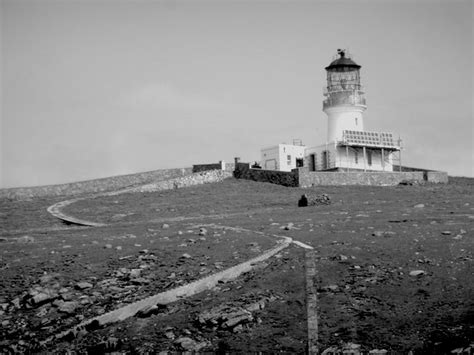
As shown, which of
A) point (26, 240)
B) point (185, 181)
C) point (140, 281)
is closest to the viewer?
point (140, 281)

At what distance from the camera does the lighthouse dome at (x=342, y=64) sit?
71.4 m

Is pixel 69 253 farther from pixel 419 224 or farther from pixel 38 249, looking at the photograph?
pixel 419 224

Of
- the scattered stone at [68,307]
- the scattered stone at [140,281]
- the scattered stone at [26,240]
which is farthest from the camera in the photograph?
the scattered stone at [26,240]

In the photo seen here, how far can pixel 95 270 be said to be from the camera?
74.2 ft

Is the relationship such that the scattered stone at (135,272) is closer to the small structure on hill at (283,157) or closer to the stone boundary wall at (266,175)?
the stone boundary wall at (266,175)

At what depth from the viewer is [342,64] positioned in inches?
2803

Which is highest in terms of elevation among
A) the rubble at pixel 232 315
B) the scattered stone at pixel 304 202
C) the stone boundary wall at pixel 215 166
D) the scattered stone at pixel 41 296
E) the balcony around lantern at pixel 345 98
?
the balcony around lantern at pixel 345 98

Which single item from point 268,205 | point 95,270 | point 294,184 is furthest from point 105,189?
point 95,270

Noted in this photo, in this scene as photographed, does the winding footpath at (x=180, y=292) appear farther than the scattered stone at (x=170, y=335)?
Yes

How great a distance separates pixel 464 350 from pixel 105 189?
52927mm

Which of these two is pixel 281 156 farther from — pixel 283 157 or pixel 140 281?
pixel 140 281

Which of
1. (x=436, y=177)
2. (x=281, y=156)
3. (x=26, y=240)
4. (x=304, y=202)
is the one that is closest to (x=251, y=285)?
(x=26, y=240)

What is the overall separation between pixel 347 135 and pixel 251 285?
49.5 m

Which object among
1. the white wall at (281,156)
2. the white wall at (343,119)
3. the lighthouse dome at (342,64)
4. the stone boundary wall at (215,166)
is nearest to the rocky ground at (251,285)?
the stone boundary wall at (215,166)
